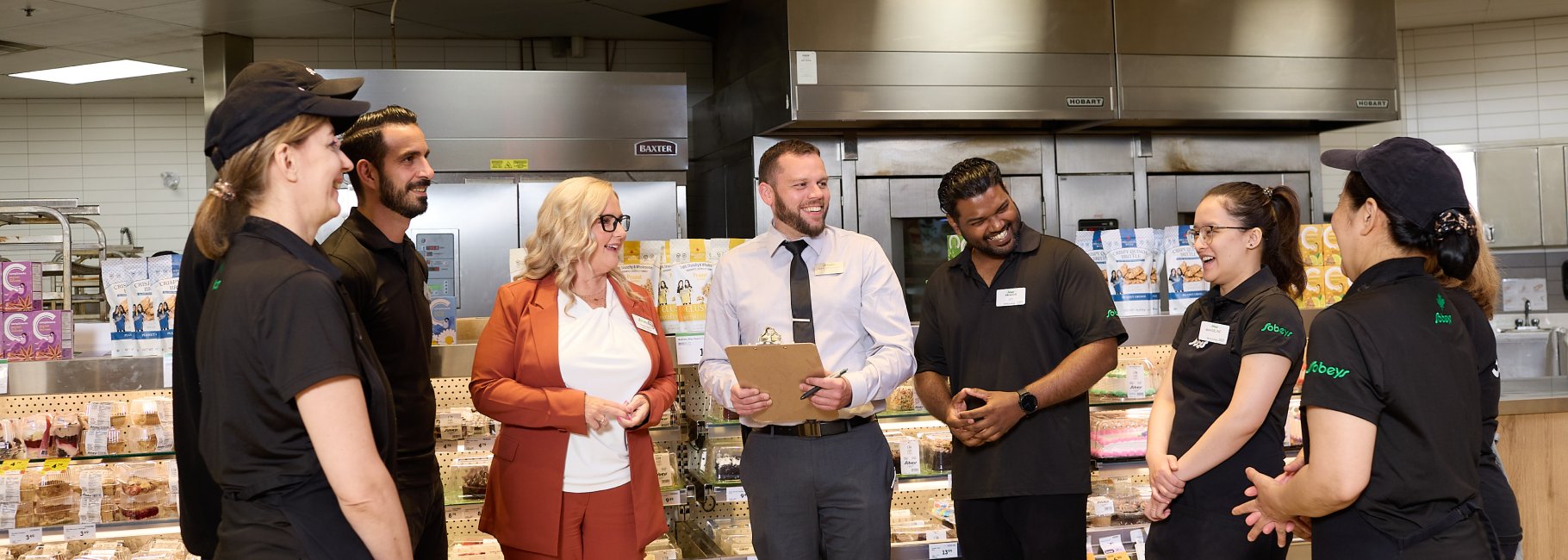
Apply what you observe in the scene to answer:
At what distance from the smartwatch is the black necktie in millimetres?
572

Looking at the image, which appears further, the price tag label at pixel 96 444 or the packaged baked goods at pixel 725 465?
the packaged baked goods at pixel 725 465

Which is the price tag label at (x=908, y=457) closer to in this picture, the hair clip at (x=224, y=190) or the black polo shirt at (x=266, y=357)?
the black polo shirt at (x=266, y=357)

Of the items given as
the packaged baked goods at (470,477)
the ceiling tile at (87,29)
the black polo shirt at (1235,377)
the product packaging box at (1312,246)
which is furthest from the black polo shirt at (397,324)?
the ceiling tile at (87,29)

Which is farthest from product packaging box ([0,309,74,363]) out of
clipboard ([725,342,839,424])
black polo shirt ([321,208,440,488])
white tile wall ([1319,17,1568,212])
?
white tile wall ([1319,17,1568,212])

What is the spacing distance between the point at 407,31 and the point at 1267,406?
5.97 metres

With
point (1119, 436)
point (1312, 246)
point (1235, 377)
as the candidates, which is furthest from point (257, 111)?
point (1312, 246)

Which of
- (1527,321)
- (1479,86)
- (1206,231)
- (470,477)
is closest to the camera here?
(1206,231)

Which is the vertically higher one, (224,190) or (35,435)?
(224,190)

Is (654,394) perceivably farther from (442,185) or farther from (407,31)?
(407,31)

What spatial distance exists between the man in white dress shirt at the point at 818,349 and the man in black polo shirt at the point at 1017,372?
0.74 ft

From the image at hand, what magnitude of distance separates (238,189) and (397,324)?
34.0 inches

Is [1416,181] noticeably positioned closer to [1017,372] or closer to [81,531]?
[1017,372]

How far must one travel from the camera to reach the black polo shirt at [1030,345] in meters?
2.93

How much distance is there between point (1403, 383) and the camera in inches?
74.8
